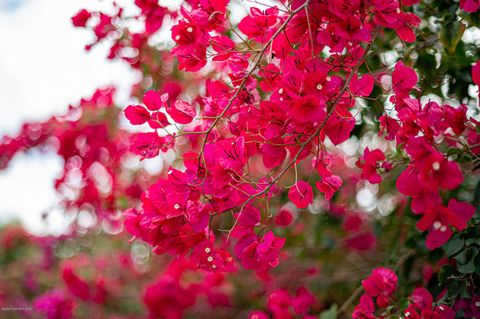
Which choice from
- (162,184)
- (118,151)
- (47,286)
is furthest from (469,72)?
(47,286)

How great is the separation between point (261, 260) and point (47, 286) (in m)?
3.46

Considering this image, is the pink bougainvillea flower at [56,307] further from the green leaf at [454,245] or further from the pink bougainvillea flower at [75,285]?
the green leaf at [454,245]

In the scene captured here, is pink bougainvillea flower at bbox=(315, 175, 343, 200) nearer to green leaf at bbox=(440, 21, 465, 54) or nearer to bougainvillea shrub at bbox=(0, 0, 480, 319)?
bougainvillea shrub at bbox=(0, 0, 480, 319)

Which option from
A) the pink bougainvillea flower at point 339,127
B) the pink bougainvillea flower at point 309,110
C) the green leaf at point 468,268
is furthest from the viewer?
the green leaf at point 468,268

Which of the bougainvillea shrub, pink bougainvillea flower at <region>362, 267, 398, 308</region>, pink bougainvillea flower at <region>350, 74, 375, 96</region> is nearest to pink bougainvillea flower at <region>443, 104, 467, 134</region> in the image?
the bougainvillea shrub

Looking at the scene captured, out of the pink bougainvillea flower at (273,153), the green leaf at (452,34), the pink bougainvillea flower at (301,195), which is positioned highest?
the green leaf at (452,34)

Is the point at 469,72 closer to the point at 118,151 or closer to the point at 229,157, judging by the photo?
the point at 229,157

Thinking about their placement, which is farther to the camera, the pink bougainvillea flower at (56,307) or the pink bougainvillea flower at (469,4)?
the pink bougainvillea flower at (56,307)

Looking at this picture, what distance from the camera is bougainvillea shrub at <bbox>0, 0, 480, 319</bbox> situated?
0.89 m

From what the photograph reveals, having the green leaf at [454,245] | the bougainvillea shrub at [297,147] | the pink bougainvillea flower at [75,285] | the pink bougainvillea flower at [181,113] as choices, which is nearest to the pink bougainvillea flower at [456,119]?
the bougainvillea shrub at [297,147]

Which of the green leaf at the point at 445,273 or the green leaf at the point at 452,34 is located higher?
the green leaf at the point at 452,34

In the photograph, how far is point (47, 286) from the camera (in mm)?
3979

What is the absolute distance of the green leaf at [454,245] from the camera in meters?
1.09

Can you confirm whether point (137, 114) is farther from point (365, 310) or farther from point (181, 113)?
point (365, 310)
